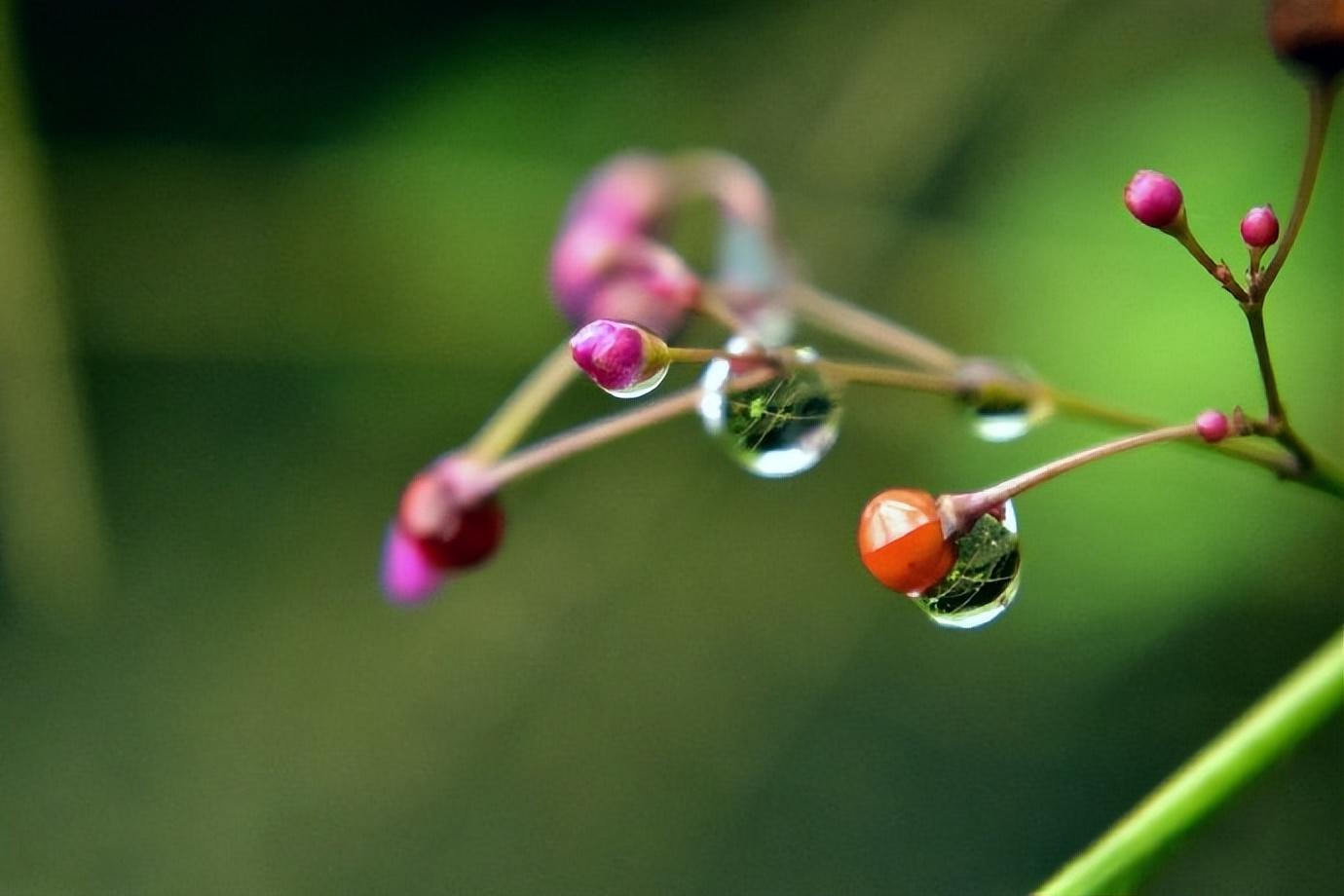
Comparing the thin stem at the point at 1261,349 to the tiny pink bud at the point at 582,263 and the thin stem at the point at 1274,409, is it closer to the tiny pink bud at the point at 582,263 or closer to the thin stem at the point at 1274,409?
the thin stem at the point at 1274,409

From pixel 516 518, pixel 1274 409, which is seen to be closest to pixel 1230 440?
pixel 1274 409

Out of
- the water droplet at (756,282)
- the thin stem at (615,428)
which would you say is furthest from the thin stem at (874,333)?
the thin stem at (615,428)

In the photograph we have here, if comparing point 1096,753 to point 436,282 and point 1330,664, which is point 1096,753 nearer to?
point 436,282

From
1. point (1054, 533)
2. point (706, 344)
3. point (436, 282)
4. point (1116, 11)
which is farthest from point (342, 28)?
point (1054, 533)

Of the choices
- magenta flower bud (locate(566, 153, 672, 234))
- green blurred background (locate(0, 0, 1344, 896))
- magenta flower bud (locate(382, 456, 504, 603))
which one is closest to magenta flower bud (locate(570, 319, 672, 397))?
magenta flower bud (locate(382, 456, 504, 603))

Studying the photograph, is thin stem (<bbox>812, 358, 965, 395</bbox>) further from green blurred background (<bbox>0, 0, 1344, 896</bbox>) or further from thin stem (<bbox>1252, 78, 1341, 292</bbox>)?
green blurred background (<bbox>0, 0, 1344, 896</bbox>)

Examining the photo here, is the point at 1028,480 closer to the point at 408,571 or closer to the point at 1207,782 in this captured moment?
the point at 1207,782
